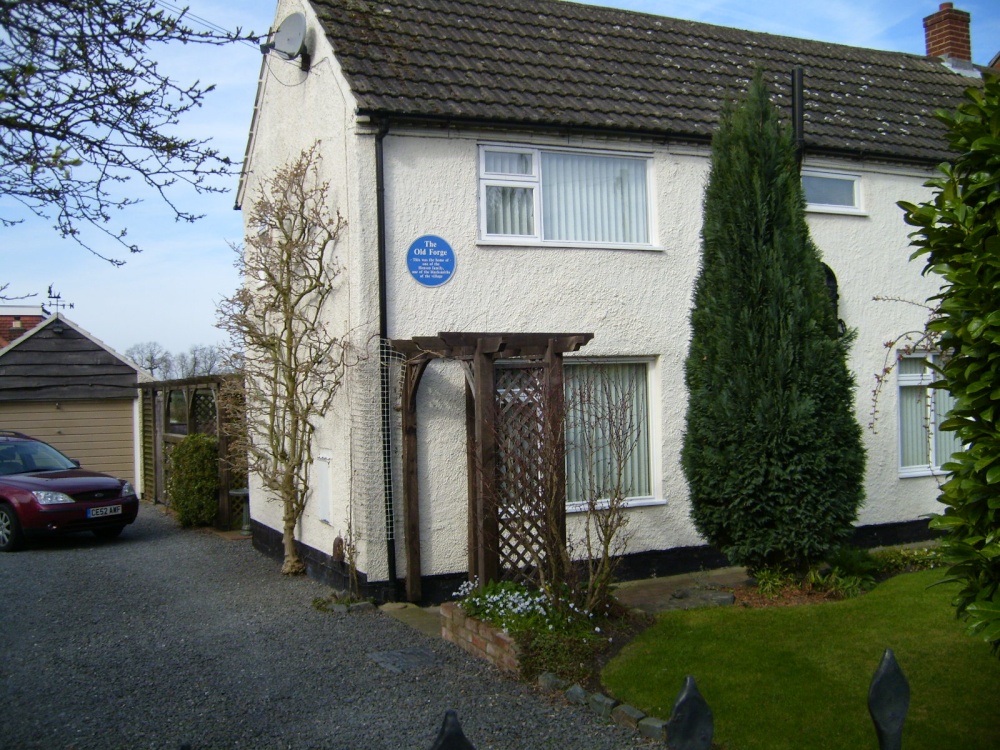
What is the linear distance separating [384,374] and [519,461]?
6.24 feet

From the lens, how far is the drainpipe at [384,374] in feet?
30.0

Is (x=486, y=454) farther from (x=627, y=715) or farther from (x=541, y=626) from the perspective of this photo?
(x=627, y=715)

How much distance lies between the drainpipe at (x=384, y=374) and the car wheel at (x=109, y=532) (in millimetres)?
6794

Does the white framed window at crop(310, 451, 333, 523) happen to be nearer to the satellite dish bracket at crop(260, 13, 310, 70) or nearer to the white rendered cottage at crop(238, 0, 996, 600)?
the white rendered cottage at crop(238, 0, 996, 600)

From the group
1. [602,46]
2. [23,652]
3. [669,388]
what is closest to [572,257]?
[669,388]

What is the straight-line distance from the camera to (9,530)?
13.3 meters

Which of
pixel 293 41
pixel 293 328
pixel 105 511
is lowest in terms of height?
pixel 105 511

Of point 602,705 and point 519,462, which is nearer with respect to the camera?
point 602,705

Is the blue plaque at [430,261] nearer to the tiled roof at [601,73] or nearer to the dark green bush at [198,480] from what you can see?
the tiled roof at [601,73]

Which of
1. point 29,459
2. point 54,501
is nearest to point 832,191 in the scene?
point 54,501

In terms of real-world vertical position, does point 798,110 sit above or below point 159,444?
above

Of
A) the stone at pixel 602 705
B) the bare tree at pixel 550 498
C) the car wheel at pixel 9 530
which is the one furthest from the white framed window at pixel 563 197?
the car wheel at pixel 9 530

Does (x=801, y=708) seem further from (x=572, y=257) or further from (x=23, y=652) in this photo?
(x=23, y=652)

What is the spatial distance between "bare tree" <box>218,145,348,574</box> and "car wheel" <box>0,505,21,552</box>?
4.60 metres
